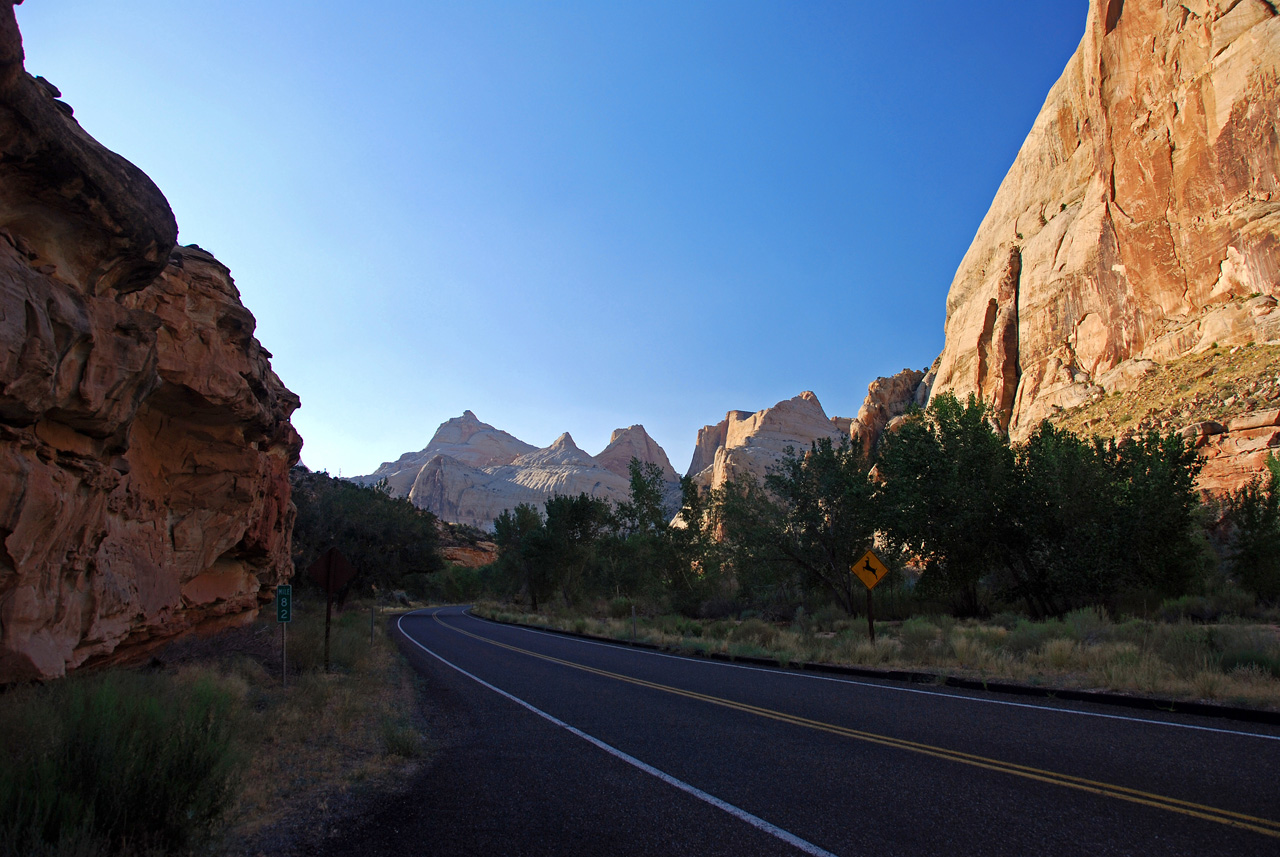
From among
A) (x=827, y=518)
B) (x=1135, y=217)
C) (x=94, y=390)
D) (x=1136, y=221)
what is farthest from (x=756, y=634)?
(x=1135, y=217)

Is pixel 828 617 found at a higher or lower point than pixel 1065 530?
lower

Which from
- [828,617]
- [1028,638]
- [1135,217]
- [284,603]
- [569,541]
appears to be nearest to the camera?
[284,603]

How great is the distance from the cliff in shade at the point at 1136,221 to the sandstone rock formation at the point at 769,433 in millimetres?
48767

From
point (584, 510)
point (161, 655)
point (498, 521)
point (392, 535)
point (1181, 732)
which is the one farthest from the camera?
point (498, 521)

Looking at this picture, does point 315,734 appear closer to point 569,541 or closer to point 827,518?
point 827,518

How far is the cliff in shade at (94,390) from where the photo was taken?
623 cm

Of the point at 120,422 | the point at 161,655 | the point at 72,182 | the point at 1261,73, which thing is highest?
the point at 1261,73

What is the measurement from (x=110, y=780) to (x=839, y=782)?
521 centimetres

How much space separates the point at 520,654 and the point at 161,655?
9.81 metres

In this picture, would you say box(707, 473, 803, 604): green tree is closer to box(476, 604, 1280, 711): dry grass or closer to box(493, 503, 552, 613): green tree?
box(476, 604, 1280, 711): dry grass

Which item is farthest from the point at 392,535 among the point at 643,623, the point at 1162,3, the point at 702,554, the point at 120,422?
the point at 1162,3

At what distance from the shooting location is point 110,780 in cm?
394

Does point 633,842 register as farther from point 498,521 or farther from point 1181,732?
point 498,521

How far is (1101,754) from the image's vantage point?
5918 millimetres
